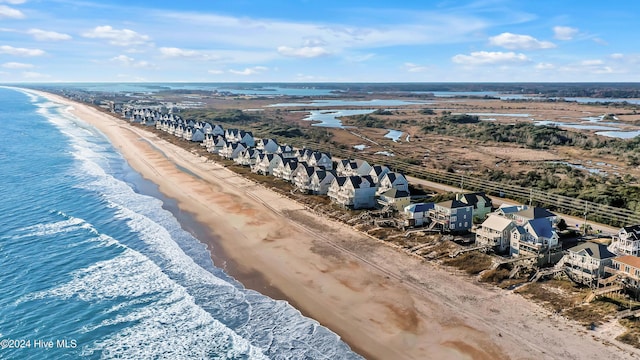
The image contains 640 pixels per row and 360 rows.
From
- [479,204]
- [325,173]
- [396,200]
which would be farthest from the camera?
[325,173]

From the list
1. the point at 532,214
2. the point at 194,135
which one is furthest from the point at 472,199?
the point at 194,135

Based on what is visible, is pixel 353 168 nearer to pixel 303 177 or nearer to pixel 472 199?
pixel 303 177

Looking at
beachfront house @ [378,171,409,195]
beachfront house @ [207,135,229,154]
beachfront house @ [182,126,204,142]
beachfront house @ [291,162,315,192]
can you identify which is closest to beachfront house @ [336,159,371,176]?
beachfront house @ [291,162,315,192]

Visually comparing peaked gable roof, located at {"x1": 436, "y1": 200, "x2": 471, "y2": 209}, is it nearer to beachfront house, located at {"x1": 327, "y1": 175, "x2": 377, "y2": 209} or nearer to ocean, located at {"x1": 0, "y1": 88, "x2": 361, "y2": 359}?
beachfront house, located at {"x1": 327, "y1": 175, "x2": 377, "y2": 209}

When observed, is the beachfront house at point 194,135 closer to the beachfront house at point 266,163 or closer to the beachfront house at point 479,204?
the beachfront house at point 266,163

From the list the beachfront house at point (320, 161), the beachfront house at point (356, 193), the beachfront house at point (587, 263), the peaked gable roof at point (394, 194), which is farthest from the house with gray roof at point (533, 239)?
the beachfront house at point (320, 161)

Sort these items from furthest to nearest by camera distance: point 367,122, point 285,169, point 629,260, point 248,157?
point 367,122, point 248,157, point 285,169, point 629,260
